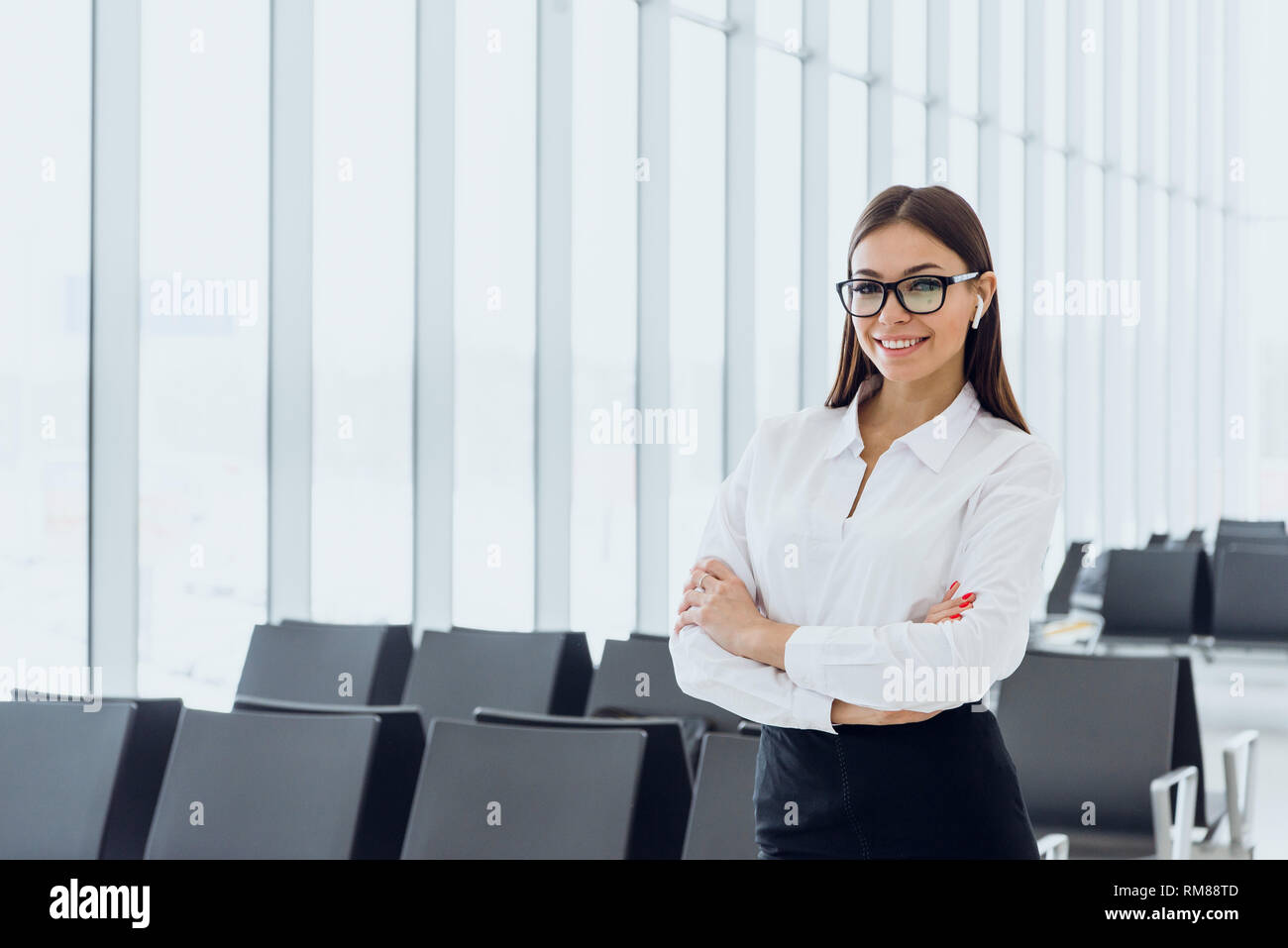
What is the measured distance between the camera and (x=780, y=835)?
4.81 feet

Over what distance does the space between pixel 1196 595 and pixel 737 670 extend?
6.08 meters

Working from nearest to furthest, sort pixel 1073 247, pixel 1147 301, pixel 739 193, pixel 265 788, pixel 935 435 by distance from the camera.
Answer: pixel 935 435 → pixel 265 788 → pixel 739 193 → pixel 1073 247 → pixel 1147 301

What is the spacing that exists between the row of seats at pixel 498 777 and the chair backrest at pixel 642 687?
0.03ft

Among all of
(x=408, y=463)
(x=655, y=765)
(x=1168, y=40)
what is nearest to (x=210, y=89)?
(x=408, y=463)

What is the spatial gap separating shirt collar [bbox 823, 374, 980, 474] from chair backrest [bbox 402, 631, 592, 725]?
2.50 metres

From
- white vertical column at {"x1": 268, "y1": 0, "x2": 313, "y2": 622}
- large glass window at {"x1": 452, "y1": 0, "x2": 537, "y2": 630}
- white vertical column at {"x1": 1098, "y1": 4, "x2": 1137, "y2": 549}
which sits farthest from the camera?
white vertical column at {"x1": 1098, "y1": 4, "x2": 1137, "y2": 549}

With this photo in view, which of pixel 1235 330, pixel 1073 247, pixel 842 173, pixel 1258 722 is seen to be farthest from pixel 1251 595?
pixel 1235 330

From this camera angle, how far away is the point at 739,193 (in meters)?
7.18

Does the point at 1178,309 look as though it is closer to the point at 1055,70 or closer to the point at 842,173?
the point at 1055,70

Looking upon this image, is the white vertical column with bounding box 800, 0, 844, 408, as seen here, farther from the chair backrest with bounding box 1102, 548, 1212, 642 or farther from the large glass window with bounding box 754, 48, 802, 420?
the chair backrest with bounding box 1102, 548, 1212, 642

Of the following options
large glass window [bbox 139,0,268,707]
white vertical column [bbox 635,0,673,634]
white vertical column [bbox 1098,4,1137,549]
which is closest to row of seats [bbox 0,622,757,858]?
large glass window [bbox 139,0,268,707]

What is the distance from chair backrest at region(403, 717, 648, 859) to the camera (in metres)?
2.40

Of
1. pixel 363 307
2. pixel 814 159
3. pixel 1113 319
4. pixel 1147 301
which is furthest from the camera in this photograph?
pixel 1147 301

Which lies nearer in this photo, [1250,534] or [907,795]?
[907,795]
